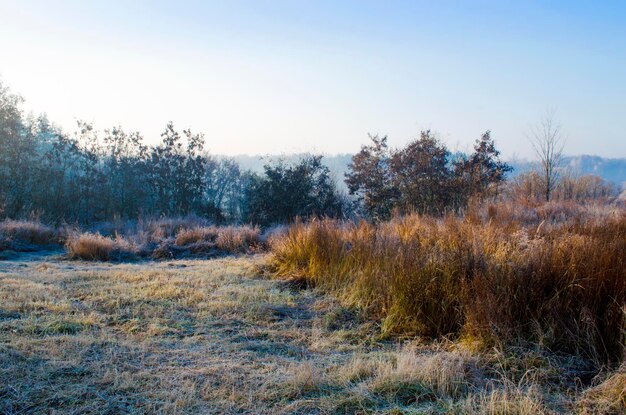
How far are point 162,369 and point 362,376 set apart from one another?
1444 millimetres

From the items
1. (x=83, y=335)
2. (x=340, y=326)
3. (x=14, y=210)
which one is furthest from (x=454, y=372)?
(x=14, y=210)

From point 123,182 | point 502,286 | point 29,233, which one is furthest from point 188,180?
point 502,286

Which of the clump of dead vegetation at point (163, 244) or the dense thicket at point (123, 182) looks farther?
the dense thicket at point (123, 182)

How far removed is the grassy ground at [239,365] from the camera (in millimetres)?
3043

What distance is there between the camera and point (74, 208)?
21.9m

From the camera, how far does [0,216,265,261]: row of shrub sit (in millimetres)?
10742

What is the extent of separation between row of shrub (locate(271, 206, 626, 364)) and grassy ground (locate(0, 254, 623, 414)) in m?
0.27

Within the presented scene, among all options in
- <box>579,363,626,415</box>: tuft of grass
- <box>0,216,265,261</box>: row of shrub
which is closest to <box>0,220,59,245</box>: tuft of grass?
<box>0,216,265,261</box>: row of shrub

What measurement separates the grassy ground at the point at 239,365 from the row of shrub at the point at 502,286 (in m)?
0.27

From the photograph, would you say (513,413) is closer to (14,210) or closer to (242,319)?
(242,319)

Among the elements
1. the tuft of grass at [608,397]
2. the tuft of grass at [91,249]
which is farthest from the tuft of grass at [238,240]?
the tuft of grass at [608,397]

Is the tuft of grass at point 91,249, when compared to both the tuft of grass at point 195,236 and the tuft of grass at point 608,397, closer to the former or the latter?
the tuft of grass at point 195,236

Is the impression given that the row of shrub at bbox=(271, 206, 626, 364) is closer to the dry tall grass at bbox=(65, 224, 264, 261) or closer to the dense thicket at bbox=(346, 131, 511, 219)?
the dry tall grass at bbox=(65, 224, 264, 261)

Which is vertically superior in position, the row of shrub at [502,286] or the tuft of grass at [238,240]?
the row of shrub at [502,286]
